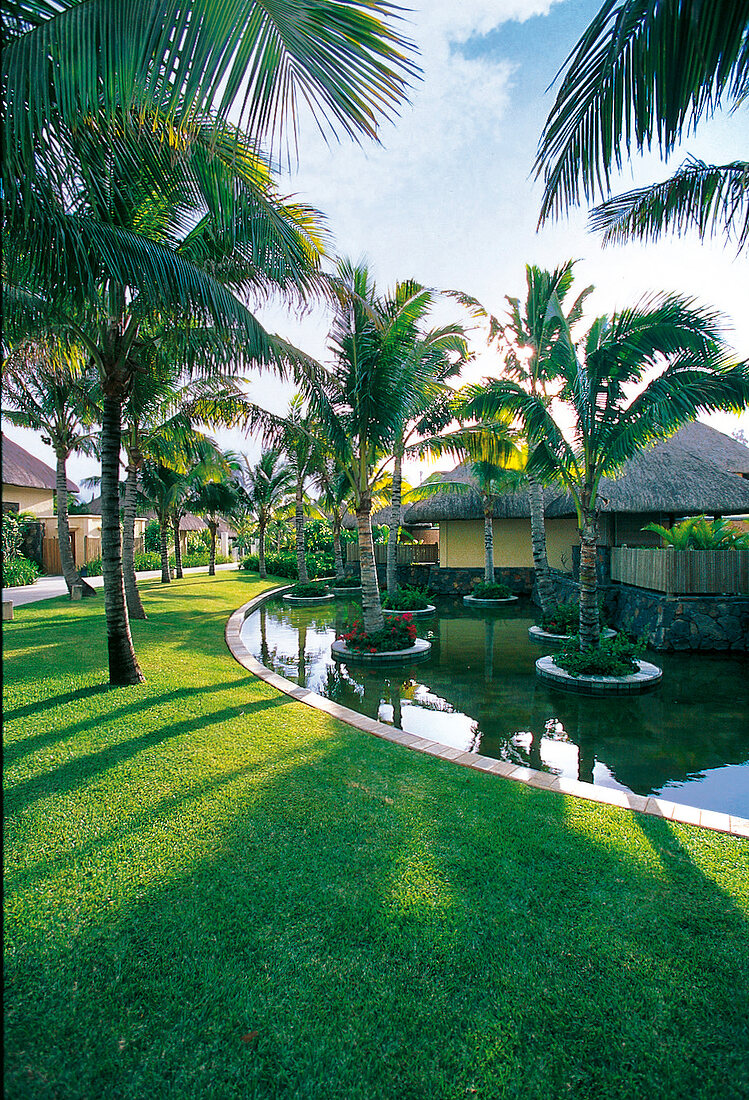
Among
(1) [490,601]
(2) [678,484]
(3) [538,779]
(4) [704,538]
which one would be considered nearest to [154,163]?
(3) [538,779]

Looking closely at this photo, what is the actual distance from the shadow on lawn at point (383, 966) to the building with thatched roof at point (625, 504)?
29.8 ft

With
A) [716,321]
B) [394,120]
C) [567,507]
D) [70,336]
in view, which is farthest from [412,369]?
[567,507]

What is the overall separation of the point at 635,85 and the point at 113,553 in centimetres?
652

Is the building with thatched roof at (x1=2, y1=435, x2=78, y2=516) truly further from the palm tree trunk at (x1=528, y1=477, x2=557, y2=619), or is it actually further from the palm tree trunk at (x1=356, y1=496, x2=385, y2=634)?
the palm tree trunk at (x1=528, y1=477, x2=557, y2=619)

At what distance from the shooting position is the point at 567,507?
1692 cm

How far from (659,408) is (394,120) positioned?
5.85 metres

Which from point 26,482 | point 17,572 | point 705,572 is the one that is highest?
point 26,482

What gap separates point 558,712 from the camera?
7156 millimetres

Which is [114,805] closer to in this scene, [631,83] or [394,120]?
[394,120]

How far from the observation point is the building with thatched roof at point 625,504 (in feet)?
48.9

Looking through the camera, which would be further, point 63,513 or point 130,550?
point 63,513

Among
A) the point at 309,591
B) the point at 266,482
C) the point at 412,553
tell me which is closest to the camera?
the point at 309,591

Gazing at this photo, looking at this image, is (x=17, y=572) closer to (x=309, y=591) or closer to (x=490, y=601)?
(x=309, y=591)

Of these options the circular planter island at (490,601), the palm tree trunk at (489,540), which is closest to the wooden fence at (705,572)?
the circular planter island at (490,601)
